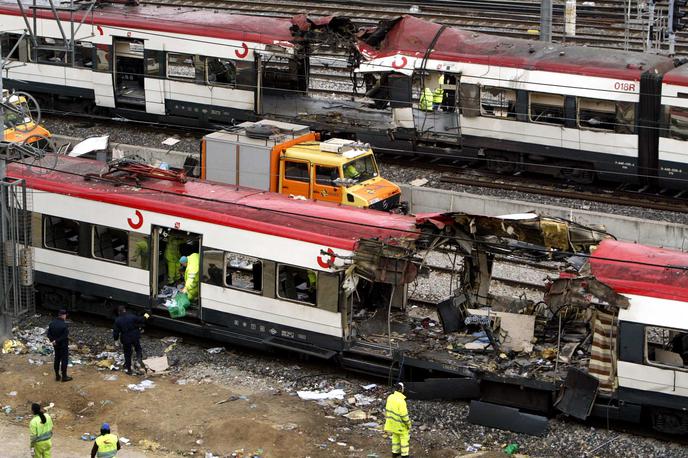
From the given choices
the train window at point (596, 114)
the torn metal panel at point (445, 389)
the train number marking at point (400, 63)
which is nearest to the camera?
the torn metal panel at point (445, 389)

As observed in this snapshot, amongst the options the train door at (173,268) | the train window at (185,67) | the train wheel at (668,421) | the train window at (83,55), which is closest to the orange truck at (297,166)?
the train door at (173,268)

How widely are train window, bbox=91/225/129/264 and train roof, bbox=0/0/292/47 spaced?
9.22 metres

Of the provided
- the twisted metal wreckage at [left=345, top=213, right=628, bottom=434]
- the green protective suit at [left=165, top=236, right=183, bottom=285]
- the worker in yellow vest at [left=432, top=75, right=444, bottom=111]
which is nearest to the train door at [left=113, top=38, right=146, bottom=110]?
the worker in yellow vest at [left=432, top=75, right=444, bottom=111]

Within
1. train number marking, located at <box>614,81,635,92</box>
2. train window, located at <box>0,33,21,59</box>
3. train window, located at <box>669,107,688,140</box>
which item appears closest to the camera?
train window, located at <box>669,107,688,140</box>

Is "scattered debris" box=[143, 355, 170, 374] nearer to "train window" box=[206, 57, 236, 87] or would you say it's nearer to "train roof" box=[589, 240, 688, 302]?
"train roof" box=[589, 240, 688, 302]

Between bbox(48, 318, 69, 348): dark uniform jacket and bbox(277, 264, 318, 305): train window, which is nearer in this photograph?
bbox(277, 264, 318, 305): train window

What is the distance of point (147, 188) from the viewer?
70.8 feet

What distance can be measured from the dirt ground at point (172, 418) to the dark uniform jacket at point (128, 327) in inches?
25.6

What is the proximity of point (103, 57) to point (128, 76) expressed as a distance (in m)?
0.90

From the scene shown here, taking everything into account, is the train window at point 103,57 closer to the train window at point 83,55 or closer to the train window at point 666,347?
the train window at point 83,55

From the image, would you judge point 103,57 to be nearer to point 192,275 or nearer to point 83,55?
point 83,55

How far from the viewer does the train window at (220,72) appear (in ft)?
99.3

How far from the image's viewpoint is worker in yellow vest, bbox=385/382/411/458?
55.3 feet

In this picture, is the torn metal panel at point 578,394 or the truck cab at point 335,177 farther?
the truck cab at point 335,177
